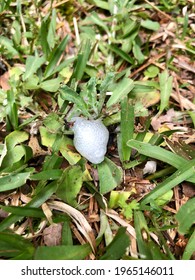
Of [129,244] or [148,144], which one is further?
[148,144]

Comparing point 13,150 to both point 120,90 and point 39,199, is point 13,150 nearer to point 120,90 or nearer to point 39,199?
point 39,199

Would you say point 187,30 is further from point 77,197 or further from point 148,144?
point 77,197

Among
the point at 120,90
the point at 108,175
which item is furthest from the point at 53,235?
the point at 120,90

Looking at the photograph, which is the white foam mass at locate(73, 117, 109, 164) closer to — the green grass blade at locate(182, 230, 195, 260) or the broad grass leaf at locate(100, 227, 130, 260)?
the broad grass leaf at locate(100, 227, 130, 260)

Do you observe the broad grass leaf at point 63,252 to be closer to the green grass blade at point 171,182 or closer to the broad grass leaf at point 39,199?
the broad grass leaf at point 39,199
